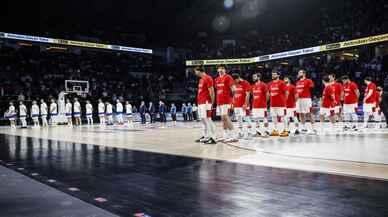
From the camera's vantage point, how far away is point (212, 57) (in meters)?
35.6

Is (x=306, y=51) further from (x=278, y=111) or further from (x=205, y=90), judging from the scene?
(x=205, y=90)

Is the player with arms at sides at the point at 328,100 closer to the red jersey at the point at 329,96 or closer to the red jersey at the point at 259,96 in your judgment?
the red jersey at the point at 329,96

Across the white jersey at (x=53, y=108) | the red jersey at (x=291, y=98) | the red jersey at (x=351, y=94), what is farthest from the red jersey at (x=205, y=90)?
the white jersey at (x=53, y=108)

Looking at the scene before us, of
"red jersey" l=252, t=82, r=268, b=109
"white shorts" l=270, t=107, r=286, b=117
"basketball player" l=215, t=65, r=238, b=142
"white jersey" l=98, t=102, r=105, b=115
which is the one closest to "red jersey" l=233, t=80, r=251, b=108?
"red jersey" l=252, t=82, r=268, b=109

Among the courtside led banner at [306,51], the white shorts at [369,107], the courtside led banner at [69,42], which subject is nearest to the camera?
the white shorts at [369,107]

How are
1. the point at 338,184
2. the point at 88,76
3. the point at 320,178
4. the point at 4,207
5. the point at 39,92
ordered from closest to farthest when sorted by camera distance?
the point at 4,207 < the point at 338,184 < the point at 320,178 < the point at 39,92 < the point at 88,76

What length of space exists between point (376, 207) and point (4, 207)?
3.31 meters

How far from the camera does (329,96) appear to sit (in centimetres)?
1180

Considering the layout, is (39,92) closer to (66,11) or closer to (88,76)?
(88,76)

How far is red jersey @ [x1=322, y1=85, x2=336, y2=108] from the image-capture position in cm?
1172

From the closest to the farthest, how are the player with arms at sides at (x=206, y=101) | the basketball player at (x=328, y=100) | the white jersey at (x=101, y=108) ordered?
1. the player with arms at sides at (x=206, y=101)
2. the basketball player at (x=328, y=100)
3. the white jersey at (x=101, y=108)

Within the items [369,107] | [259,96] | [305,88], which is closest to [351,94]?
[369,107]

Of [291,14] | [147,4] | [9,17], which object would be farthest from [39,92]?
[291,14]

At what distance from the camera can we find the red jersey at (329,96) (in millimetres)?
11719
